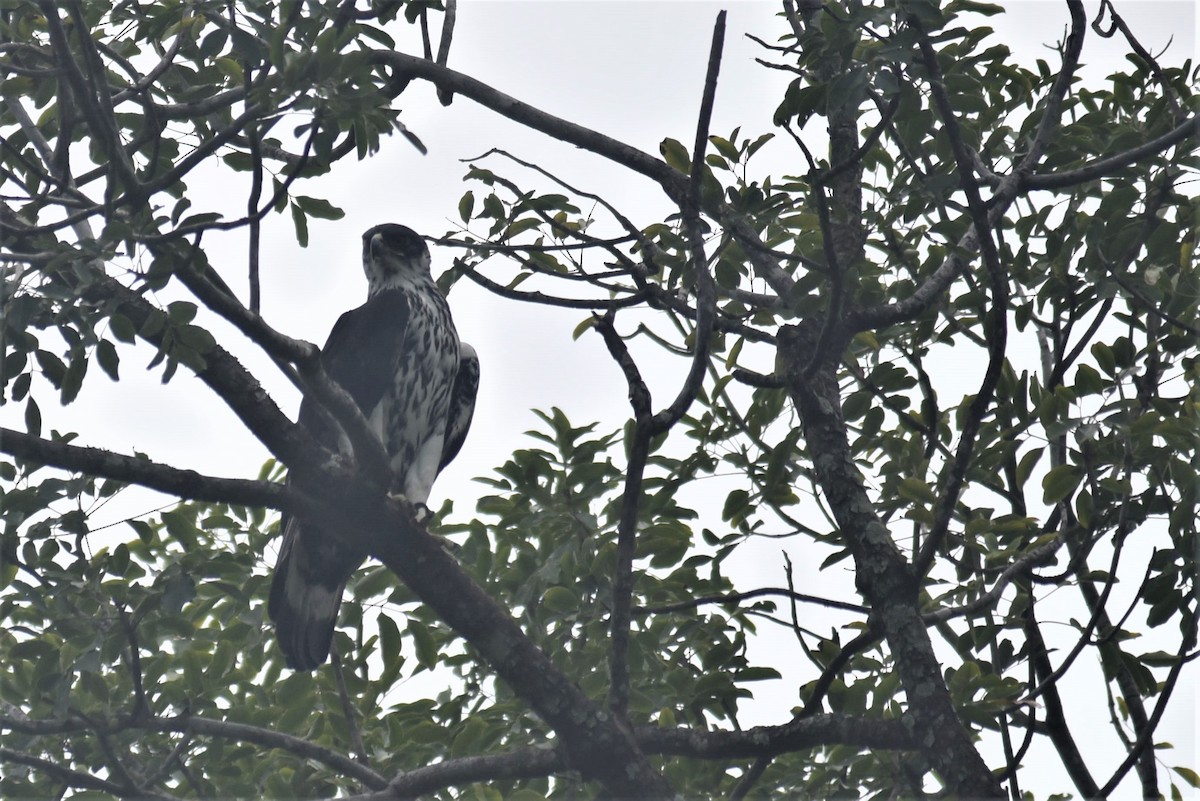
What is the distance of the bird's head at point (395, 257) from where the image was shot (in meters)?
5.60

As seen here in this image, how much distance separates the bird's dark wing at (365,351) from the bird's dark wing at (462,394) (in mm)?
346

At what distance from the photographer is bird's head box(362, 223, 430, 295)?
5598 millimetres

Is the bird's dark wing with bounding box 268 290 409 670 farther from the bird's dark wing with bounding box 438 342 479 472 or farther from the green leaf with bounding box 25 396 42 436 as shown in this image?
the green leaf with bounding box 25 396 42 436

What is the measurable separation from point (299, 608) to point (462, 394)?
1609 mm

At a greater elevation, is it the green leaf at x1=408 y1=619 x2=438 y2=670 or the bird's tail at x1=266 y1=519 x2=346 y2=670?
the bird's tail at x1=266 y1=519 x2=346 y2=670

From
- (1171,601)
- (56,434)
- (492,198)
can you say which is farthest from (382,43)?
(1171,601)

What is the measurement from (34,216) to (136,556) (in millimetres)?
1405

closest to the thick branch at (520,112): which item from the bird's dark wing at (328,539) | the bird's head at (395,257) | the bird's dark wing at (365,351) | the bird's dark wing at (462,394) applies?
the bird's dark wing at (328,539)

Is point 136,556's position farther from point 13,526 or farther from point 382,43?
point 382,43

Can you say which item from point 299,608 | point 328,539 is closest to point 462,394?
point 328,539

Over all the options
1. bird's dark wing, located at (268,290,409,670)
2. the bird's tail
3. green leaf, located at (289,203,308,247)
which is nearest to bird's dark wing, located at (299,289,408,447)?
bird's dark wing, located at (268,290,409,670)

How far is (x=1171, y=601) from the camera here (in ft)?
9.66

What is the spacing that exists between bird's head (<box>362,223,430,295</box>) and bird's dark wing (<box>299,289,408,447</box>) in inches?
18.6

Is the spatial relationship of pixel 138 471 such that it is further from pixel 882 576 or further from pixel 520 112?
pixel 882 576
